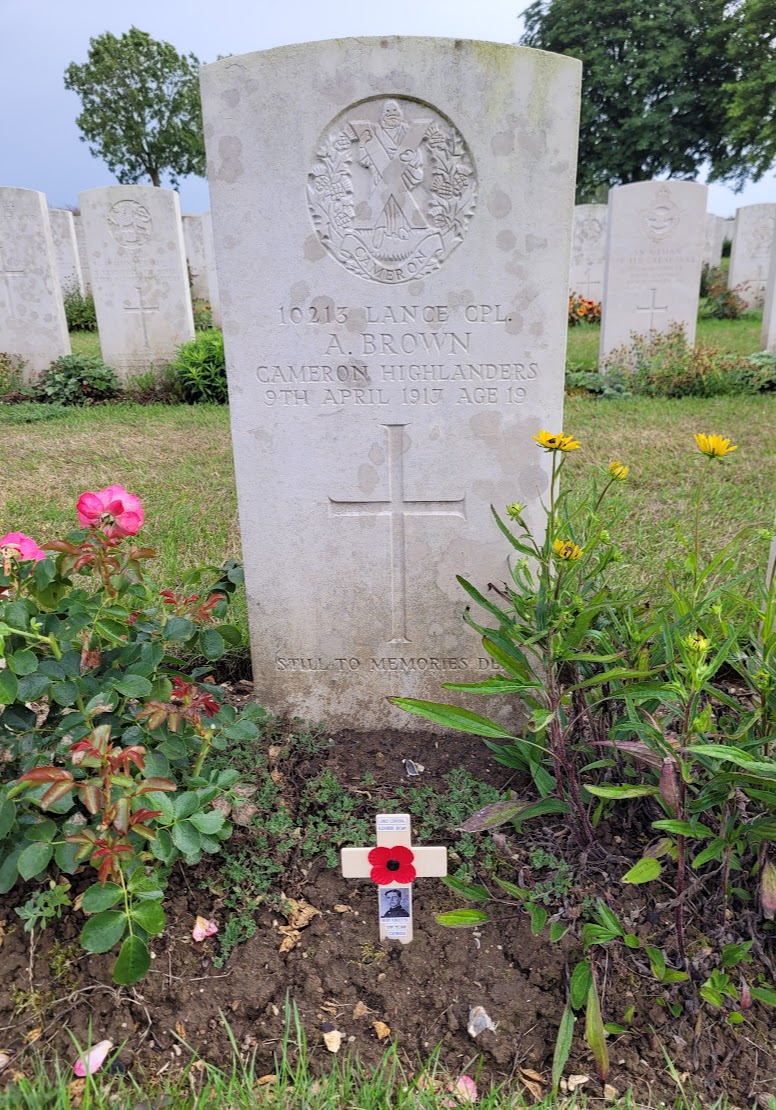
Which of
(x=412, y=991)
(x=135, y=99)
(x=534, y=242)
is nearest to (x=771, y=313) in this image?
(x=534, y=242)

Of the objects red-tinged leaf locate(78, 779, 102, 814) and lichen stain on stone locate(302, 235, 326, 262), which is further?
lichen stain on stone locate(302, 235, 326, 262)

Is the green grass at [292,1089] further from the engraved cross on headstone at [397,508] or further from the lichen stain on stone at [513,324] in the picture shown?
the lichen stain on stone at [513,324]

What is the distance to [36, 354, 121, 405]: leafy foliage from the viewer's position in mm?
8008

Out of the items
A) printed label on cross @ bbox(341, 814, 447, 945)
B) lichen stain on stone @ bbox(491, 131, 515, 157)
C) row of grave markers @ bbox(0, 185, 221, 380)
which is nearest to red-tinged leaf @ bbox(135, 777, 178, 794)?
printed label on cross @ bbox(341, 814, 447, 945)

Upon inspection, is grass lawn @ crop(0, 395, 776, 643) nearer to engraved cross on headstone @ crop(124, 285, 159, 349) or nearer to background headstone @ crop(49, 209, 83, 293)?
engraved cross on headstone @ crop(124, 285, 159, 349)

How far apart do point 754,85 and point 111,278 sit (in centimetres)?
2348

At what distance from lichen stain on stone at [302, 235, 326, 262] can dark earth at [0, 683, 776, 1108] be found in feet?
5.51

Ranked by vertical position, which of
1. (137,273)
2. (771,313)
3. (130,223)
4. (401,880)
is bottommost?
(401,880)

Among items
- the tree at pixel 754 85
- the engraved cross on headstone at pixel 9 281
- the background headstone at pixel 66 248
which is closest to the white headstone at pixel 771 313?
the engraved cross on headstone at pixel 9 281

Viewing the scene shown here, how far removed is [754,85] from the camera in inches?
924

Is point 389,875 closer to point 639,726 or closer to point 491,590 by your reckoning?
point 639,726

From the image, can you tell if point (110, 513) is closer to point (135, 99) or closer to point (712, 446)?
point (712, 446)

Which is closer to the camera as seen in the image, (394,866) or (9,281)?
(394,866)

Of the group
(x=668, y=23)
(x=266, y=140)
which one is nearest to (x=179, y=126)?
(x=668, y=23)
